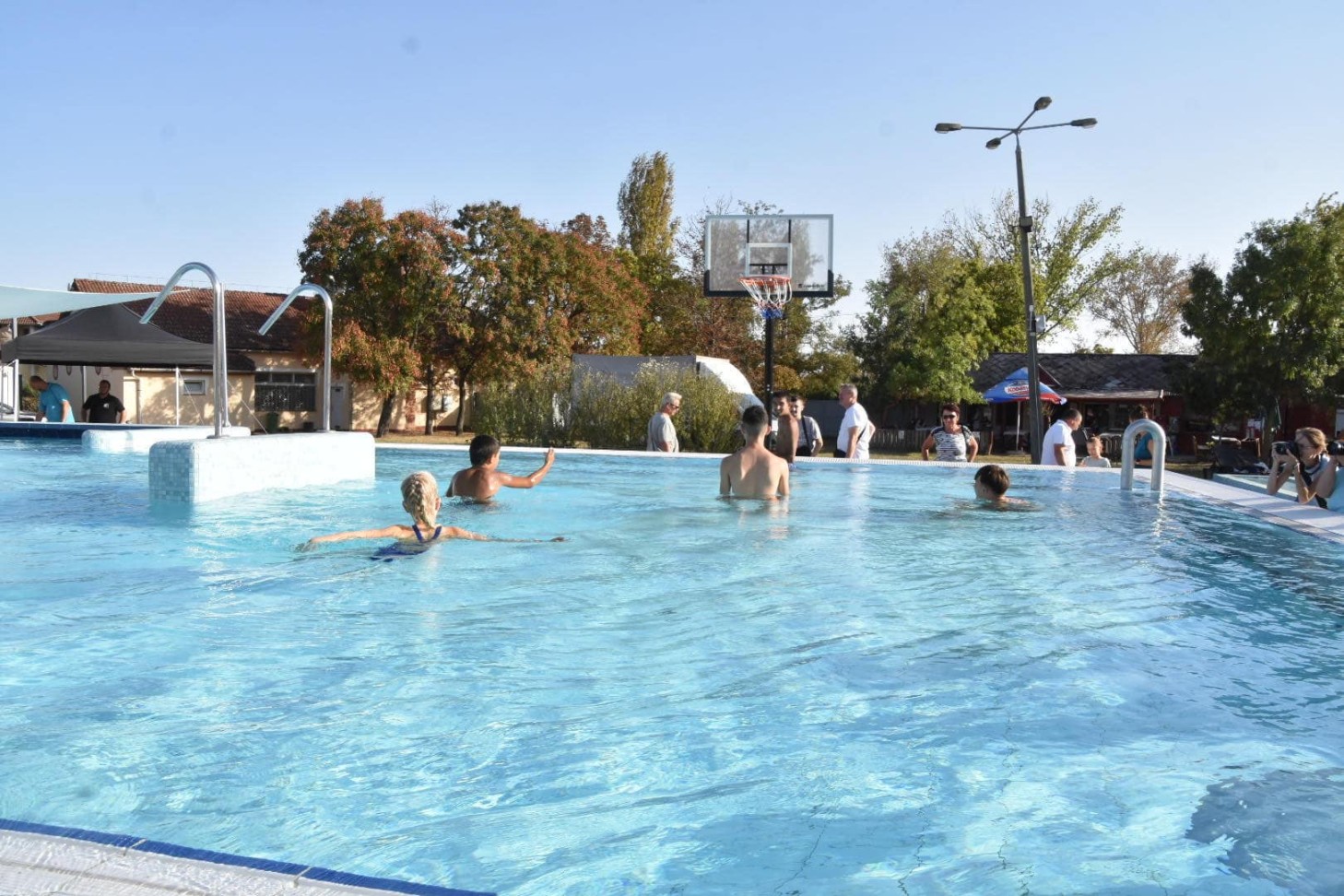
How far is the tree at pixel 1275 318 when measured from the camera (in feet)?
96.2

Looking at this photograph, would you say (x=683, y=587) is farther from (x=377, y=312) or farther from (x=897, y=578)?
(x=377, y=312)

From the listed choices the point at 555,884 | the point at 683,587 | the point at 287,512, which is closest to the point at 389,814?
the point at 555,884

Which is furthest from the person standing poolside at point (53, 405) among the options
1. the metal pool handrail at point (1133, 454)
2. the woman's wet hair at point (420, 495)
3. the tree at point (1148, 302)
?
the tree at point (1148, 302)

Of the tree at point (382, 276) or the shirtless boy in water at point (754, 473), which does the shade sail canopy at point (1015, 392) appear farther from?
→ the shirtless boy in water at point (754, 473)

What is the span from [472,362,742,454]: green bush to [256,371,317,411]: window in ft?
53.2

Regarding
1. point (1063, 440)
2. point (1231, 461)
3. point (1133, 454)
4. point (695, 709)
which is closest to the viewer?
point (695, 709)

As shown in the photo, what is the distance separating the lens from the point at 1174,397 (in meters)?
35.9

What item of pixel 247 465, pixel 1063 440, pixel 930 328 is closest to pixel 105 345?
pixel 247 465

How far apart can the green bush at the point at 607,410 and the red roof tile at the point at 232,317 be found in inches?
616

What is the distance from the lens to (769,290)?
22.0m

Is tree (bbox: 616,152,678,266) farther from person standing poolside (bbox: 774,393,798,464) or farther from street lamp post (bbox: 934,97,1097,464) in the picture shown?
person standing poolside (bbox: 774,393,798,464)

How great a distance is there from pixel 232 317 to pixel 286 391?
461 cm

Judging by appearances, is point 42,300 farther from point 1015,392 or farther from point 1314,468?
point 1015,392

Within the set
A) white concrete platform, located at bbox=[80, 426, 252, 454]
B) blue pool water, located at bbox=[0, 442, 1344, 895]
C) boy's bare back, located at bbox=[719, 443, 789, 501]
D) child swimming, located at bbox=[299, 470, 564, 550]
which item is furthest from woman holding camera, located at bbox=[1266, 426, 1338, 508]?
white concrete platform, located at bbox=[80, 426, 252, 454]
